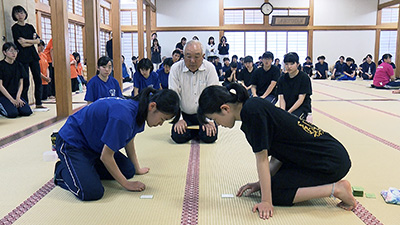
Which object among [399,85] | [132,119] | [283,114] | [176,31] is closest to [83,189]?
[132,119]

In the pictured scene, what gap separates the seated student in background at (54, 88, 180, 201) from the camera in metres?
1.93

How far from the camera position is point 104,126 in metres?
2.06

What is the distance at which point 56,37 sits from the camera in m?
5.00

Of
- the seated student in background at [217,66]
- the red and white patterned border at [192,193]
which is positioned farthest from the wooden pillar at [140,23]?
the red and white patterned border at [192,193]

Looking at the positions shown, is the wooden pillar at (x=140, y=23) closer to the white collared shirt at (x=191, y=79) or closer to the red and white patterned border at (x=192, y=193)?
the white collared shirt at (x=191, y=79)

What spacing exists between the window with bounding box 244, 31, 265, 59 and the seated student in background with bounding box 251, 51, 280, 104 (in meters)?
10.0

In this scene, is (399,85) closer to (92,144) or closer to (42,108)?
(42,108)

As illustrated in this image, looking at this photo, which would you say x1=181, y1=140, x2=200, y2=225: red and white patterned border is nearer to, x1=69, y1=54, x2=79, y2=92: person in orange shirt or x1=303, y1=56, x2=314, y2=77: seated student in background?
x1=69, y1=54, x2=79, y2=92: person in orange shirt

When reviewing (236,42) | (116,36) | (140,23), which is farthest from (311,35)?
(116,36)

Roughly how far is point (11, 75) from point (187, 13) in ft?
35.8

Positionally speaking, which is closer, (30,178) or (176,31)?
(30,178)

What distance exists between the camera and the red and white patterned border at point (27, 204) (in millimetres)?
1834

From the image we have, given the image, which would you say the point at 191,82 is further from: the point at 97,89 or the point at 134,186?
the point at 134,186

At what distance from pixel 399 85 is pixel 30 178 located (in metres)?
8.96
